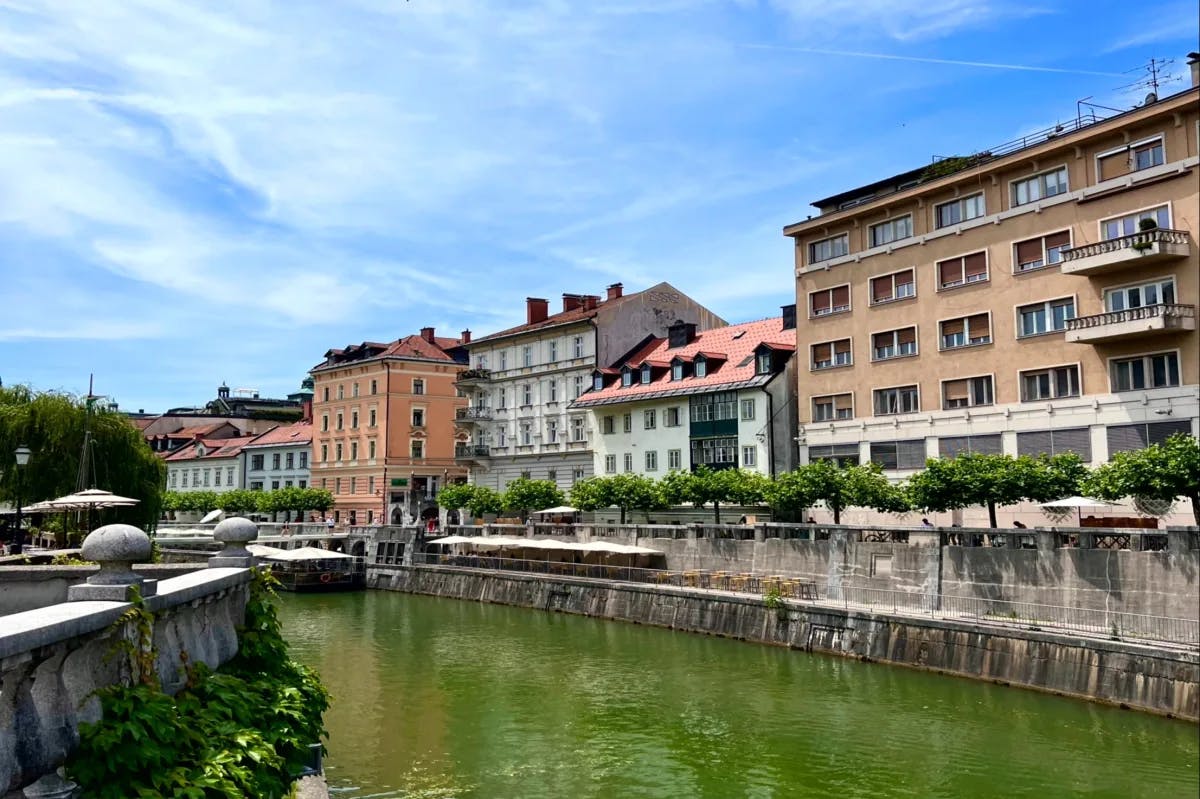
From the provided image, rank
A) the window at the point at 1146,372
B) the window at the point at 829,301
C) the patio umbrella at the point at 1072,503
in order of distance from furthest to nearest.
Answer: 1. the window at the point at 829,301
2. the window at the point at 1146,372
3. the patio umbrella at the point at 1072,503

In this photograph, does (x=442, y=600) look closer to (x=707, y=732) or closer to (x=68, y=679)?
(x=707, y=732)

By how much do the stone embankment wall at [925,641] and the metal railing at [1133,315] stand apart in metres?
13.1

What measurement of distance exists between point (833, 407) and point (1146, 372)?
14.3 meters

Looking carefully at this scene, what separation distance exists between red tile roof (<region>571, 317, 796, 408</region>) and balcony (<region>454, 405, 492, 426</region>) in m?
10.3

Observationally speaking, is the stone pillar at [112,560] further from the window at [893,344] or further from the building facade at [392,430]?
the building facade at [392,430]

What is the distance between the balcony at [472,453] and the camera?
Result: 6856 centimetres

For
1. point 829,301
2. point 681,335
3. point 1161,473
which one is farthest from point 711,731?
point 681,335

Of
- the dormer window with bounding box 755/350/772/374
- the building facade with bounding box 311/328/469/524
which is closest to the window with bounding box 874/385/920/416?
the dormer window with bounding box 755/350/772/374

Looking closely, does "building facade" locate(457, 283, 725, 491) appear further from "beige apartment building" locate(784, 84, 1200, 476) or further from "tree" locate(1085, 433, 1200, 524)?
"tree" locate(1085, 433, 1200, 524)

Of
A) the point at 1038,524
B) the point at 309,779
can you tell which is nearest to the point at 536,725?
the point at 309,779

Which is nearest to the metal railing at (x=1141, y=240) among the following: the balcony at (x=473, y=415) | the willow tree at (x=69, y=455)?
the willow tree at (x=69, y=455)

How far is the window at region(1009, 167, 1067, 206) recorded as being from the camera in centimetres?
3672

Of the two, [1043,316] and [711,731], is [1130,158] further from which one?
[711,731]

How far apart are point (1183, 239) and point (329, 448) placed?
222 ft
